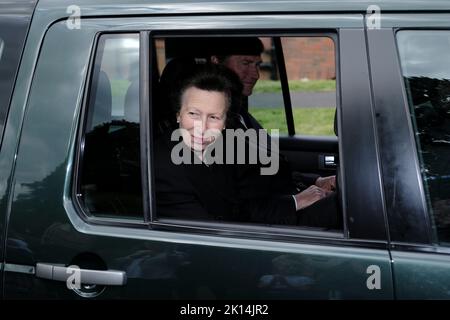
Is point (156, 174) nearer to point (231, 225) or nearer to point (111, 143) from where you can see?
point (111, 143)

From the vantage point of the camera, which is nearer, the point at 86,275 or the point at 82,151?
the point at 86,275

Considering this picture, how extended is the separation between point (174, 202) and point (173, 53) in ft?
4.73

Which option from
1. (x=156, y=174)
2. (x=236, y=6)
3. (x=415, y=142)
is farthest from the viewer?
(x=156, y=174)

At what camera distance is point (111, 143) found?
189cm

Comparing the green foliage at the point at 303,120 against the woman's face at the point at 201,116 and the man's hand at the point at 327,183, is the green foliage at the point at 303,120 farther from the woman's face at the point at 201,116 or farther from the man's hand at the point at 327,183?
the woman's face at the point at 201,116

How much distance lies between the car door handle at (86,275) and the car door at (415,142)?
0.75 metres

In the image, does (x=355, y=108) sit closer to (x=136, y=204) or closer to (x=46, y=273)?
(x=136, y=204)

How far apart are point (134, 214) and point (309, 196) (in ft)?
3.03

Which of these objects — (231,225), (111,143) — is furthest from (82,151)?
(231,225)

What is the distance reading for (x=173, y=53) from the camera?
320cm

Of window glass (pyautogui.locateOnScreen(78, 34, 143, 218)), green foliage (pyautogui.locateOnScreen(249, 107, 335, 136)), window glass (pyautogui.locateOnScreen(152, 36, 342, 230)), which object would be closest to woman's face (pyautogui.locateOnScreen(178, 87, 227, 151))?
window glass (pyautogui.locateOnScreen(152, 36, 342, 230))

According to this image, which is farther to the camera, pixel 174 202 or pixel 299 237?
pixel 174 202

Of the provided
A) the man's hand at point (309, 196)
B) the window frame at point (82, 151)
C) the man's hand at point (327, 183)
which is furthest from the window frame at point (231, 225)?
the man's hand at point (327, 183)

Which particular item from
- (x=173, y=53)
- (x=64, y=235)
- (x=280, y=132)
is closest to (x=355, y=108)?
(x=64, y=235)
